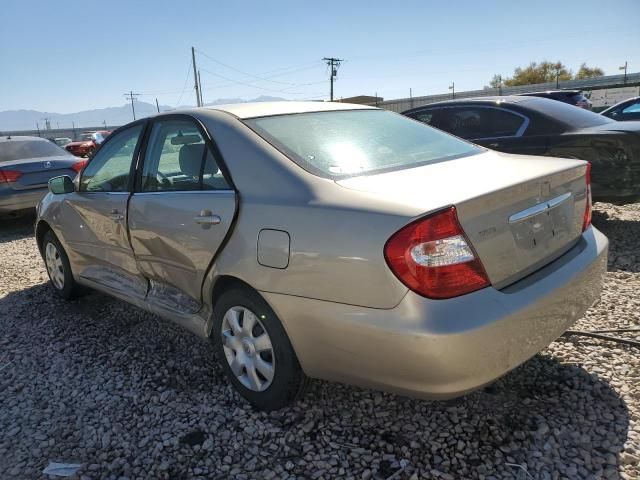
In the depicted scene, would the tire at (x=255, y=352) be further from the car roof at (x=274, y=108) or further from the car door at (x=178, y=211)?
the car roof at (x=274, y=108)

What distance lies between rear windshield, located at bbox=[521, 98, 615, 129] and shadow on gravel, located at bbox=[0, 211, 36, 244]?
23.7ft

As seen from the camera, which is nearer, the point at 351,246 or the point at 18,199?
the point at 351,246

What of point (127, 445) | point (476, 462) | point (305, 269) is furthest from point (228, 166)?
point (476, 462)

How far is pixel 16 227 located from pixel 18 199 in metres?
1.25

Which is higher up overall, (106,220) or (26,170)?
(26,170)

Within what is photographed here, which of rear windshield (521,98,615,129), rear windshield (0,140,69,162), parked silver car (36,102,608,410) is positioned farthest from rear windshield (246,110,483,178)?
rear windshield (0,140,69,162)

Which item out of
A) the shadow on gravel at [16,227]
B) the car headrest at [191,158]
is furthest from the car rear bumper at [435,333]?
the shadow on gravel at [16,227]

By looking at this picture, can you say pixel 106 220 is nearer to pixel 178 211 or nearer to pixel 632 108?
pixel 178 211

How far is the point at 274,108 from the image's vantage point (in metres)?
3.00

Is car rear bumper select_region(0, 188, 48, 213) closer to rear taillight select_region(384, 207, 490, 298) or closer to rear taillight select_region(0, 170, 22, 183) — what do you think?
rear taillight select_region(0, 170, 22, 183)

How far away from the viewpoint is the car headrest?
282 cm

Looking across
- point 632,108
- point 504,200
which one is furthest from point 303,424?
point 632,108

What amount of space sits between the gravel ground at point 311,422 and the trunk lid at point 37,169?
4.87 meters

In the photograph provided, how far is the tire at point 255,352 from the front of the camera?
238 centimetres
